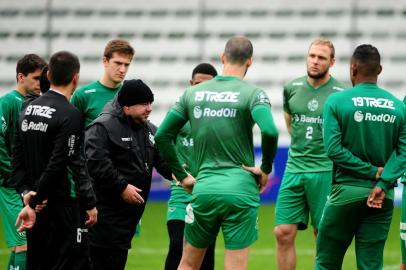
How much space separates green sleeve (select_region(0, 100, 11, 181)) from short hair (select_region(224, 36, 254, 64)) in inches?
103

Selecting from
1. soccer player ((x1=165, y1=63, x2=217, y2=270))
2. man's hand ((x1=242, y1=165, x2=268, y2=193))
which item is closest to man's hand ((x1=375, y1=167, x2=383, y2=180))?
man's hand ((x1=242, y1=165, x2=268, y2=193))

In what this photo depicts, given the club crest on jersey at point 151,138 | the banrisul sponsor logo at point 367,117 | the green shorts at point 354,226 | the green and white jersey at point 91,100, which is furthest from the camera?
the green and white jersey at point 91,100

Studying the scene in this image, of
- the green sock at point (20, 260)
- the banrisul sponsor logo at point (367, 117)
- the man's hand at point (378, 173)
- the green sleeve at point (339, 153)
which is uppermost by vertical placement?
the banrisul sponsor logo at point (367, 117)

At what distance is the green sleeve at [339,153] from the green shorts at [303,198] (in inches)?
84.2

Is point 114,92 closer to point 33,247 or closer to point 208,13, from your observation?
point 33,247

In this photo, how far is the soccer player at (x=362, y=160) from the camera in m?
7.80

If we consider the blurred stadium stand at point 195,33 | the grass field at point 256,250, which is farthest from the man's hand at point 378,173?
the blurred stadium stand at point 195,33

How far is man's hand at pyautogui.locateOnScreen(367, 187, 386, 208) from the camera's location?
778 centimetres

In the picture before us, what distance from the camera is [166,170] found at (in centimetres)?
862

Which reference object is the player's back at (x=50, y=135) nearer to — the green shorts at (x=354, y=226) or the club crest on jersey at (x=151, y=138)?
the club crest on jersey at (x=151, y=138)

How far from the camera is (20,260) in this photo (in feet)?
29.7

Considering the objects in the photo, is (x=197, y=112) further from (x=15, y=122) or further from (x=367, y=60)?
(x=15, y=122)

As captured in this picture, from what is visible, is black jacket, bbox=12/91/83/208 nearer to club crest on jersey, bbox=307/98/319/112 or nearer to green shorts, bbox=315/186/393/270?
green shorts, bbox=315/186/393/270

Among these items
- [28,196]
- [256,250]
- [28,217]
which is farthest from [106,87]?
[256,250]
